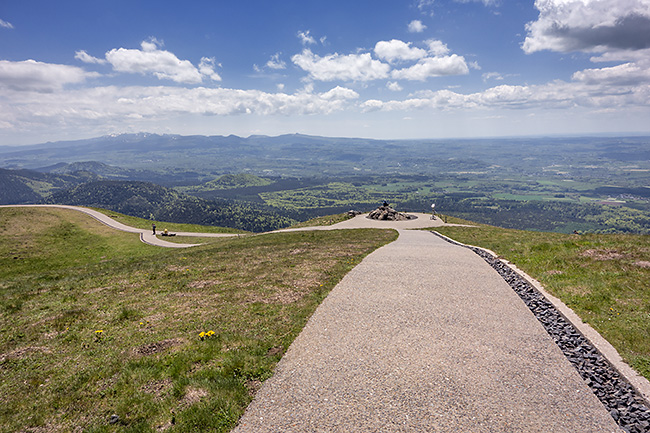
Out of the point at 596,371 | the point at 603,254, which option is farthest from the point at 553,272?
the point at 596,371

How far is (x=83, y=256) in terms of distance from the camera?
46.9 metres

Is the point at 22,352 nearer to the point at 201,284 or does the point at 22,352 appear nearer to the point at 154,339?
the point at 154,339

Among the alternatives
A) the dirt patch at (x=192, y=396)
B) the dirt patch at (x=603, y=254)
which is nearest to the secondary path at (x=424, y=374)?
the dirt patch at (x=192, y=396)

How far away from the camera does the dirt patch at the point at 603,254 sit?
23.1 m

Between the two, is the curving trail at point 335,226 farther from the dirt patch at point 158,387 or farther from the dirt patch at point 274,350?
the dirt patch at point 158,387

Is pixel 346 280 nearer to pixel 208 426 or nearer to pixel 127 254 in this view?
pixel 208 426

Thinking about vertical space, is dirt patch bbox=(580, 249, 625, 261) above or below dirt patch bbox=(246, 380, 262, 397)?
below

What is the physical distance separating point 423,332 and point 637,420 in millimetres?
7050

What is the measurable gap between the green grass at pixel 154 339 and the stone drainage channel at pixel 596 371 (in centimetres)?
1155

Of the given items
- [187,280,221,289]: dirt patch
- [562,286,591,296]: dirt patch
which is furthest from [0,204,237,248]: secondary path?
[562,286,591,296]: dirt patch

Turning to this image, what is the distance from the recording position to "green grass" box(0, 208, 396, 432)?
948 centimetres

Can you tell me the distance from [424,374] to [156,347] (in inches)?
443

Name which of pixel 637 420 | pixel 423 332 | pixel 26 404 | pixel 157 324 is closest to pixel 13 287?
pixel 157 324

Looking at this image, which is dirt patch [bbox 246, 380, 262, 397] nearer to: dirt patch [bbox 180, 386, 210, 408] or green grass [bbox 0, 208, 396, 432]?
green grass [bbox 0, 208, 396, 432]
